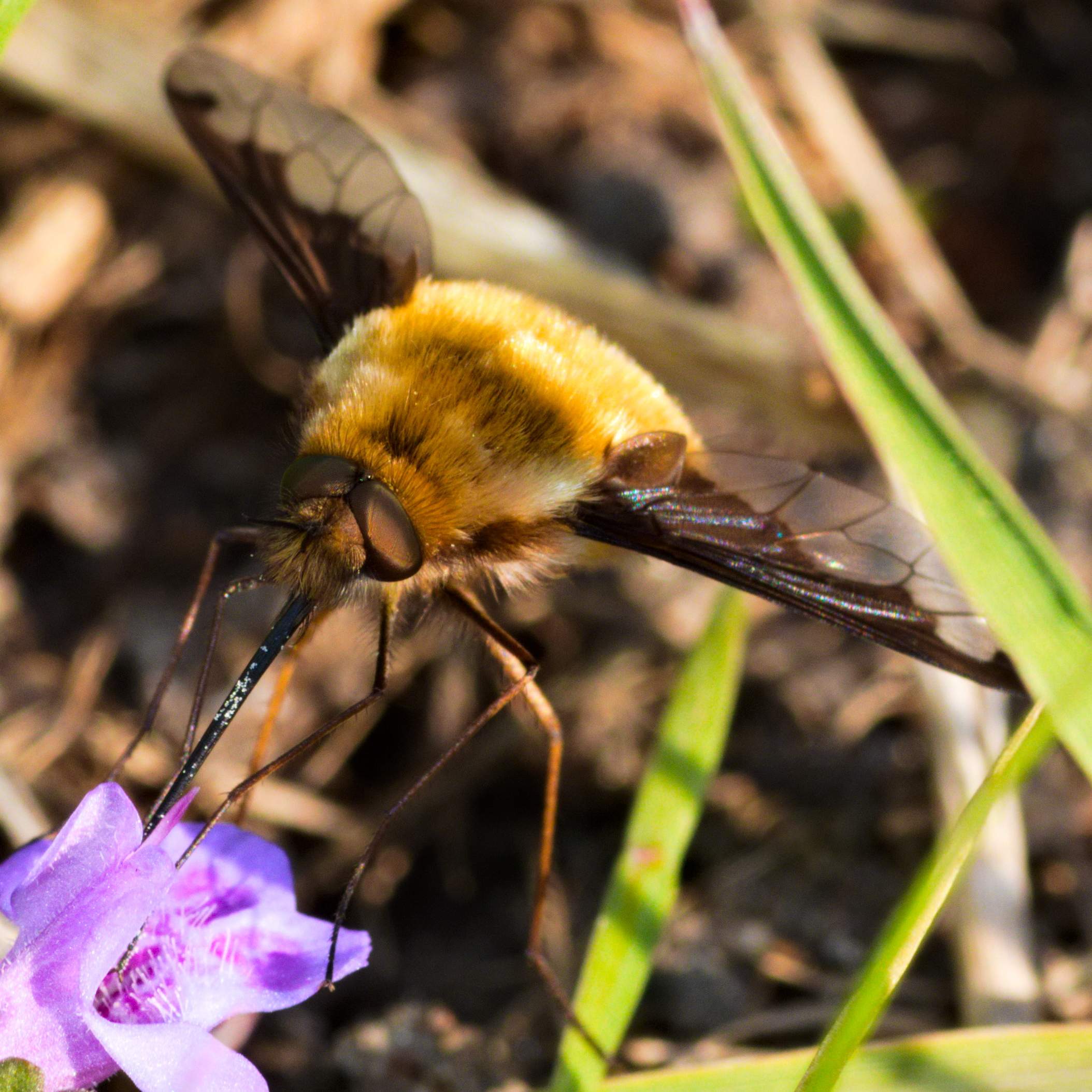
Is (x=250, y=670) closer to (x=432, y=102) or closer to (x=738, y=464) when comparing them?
(x=738, y=464)

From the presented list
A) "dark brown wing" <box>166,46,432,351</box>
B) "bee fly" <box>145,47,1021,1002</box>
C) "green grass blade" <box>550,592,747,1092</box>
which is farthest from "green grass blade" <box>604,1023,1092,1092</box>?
"dark brown wing" <box>166,46,432,351</box>

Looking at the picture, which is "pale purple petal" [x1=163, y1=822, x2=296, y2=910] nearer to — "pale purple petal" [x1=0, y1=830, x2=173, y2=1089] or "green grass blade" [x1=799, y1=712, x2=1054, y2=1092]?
"pale purple petal" [x1=0, y1=830, x2=173, y2=1089]

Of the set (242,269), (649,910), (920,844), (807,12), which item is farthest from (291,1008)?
(807,12)

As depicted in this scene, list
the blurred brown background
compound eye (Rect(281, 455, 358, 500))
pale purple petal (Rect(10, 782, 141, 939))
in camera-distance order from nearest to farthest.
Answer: pale purple petal (Rect(10, 782, 141, 939)), compound eye (Rect(281, 455, 358, 500)), the blurred brown background

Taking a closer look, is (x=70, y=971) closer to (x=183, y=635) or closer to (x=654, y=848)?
(x=183, y=635)

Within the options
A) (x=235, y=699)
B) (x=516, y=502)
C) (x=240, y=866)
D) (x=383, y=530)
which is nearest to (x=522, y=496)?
(x=516, y=502)

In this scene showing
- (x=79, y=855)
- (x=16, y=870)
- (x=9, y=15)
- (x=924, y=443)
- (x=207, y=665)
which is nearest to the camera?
(x=79, y=855)
